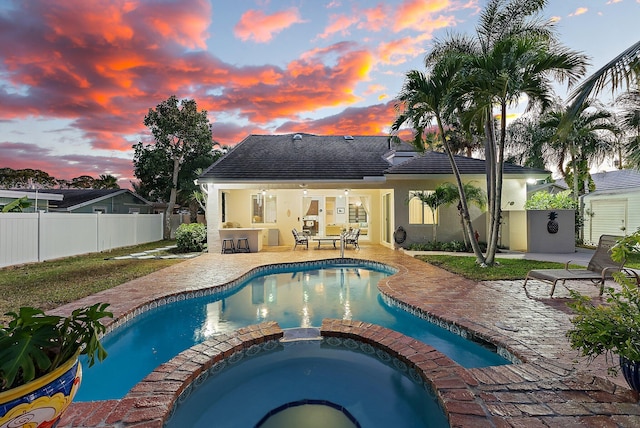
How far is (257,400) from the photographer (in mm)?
3633

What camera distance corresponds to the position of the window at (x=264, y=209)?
57.4 feet

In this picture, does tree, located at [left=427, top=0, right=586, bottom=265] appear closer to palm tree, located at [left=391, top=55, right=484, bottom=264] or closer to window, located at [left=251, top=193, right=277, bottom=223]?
palm tree, located at [left=391, top=55, right=484, bottom=264]

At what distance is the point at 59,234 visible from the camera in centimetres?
1265

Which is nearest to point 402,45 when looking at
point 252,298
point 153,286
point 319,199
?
Answer: point 319,199

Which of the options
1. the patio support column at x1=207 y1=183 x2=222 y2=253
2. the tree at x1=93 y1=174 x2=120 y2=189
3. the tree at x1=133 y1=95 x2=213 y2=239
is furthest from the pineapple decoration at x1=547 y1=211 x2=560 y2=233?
the tree at x1=93 y1=174 x2=120 y2=189

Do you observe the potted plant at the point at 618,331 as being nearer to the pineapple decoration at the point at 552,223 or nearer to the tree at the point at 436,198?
the tree at the point at 436,198

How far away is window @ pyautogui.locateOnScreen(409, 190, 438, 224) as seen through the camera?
14.8 m

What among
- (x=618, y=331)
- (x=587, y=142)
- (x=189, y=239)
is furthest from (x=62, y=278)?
(x=587, y=142)

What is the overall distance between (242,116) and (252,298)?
1307 cm

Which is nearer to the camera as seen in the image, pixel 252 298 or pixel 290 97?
pixel 252 298

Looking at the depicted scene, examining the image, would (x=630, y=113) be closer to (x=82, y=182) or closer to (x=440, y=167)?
(x=440, y=167)

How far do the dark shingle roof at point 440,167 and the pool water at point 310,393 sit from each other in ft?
35.4

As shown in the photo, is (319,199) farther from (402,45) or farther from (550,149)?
(550,149)

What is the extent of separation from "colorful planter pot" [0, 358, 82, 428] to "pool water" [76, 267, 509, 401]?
6.76ft
